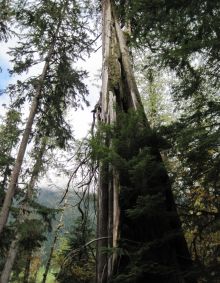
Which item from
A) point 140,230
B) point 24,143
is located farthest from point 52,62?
point 140,230

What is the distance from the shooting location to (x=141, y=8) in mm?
5418

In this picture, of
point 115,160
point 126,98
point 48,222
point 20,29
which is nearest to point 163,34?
point 126,98

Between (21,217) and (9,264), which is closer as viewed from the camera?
(9,264)

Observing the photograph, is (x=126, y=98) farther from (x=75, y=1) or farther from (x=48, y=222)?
(x=48, y=222)

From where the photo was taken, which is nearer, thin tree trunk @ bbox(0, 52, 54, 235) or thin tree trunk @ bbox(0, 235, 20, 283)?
thin tree trunk @ bbox(0, 52, 54, 235)

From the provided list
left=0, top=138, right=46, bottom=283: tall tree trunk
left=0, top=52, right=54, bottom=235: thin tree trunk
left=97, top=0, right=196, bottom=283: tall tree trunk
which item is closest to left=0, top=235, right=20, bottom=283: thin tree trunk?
left=0, top=138, right=46, bottom=283: tall tree trunk

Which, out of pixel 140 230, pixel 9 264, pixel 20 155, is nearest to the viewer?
pixel 140 230

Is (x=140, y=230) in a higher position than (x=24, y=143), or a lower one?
lower

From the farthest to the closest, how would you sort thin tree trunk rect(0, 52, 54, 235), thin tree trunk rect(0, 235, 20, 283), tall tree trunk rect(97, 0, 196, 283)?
thin tree trunk rect(0, 235, 20, 283) → thin tree trunk rect(0, 52, 54, 235) → tall tree trunk rect(97, 0, 196, 283)

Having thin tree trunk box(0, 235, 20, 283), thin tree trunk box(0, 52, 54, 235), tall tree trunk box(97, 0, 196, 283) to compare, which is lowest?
tall tree trunk box(97, 0, 196, 283)

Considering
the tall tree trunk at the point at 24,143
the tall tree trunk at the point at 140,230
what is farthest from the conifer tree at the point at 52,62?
the tall tree trunk at the point at 140,230

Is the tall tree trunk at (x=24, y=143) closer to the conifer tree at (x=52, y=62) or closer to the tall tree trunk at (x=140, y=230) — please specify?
the conifer tree at (x=52, y=62)

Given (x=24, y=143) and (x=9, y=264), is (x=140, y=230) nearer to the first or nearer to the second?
(x=24, y=143)

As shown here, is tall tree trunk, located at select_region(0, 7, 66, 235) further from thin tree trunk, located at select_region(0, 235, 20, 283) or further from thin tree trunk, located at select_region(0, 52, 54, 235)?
thin tree trunk, located at select_region(0, 235, 20, 283)
